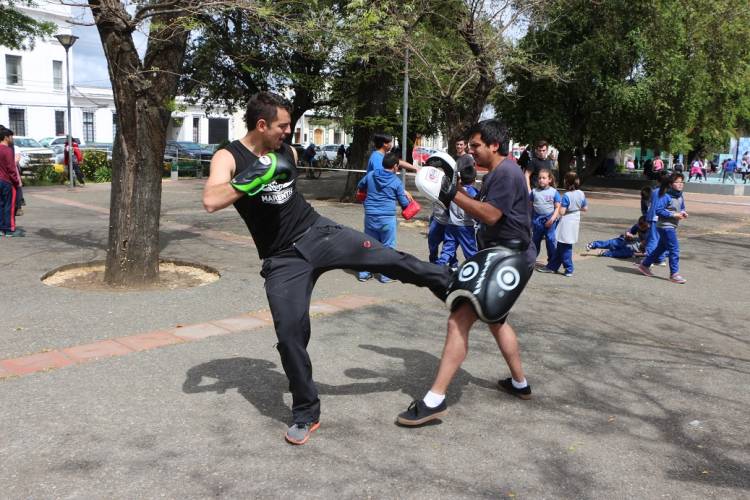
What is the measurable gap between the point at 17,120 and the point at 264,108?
51096 mm

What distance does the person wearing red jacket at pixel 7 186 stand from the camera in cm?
1056

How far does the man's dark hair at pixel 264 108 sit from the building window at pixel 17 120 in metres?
50.3

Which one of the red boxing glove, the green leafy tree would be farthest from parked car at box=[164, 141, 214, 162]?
the red boxing glove

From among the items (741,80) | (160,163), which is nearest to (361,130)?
(160,163)

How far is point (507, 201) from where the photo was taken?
3865mm

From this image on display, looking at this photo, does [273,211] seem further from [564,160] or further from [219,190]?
[564,160]

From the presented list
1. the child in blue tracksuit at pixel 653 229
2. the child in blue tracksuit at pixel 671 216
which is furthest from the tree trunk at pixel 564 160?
the child in blue tracksuit at pixel 671 216

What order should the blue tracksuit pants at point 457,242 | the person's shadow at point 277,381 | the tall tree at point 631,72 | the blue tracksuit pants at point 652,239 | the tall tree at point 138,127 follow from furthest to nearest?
1. the tall tree at point 631,72
2. the blue tracksuit pants at point 652,239
3. the blue tracksuit pants at point 457,242
4. the tall tree at point 138,127
5. the person's shadow at point 277,381

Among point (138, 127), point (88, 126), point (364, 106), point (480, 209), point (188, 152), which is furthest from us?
point (88, 126)

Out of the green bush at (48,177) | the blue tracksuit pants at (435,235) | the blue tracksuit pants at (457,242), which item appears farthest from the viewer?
the green bush at (48,177)

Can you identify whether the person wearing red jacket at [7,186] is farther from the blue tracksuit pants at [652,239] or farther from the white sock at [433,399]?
the blue tracksuit pants at [652,239]

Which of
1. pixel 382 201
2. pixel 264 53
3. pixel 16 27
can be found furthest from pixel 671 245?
pixel 16 27

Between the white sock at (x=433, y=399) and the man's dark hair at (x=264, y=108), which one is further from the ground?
the man's dark hair at (x=264, y=108)

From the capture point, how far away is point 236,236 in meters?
11.4
